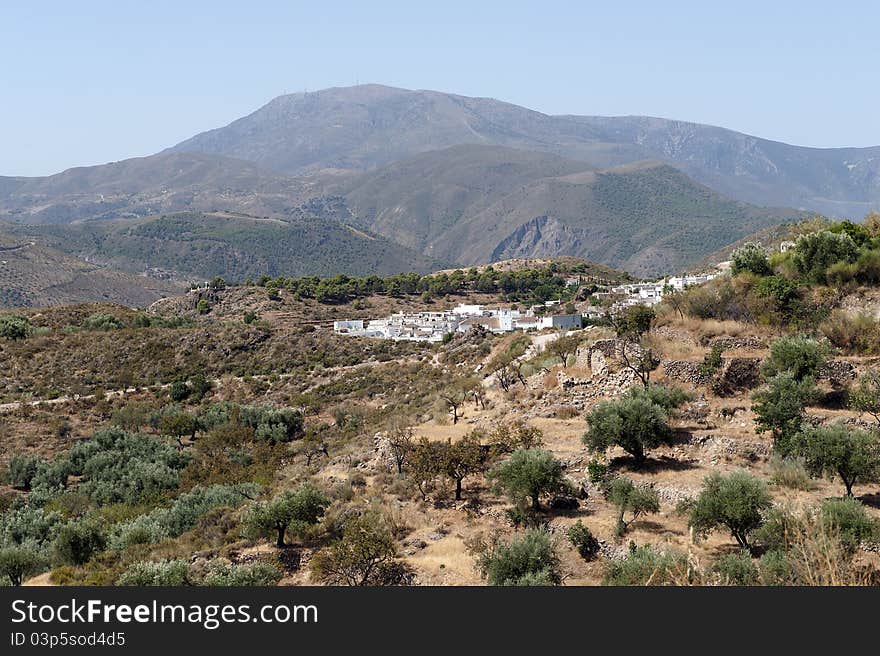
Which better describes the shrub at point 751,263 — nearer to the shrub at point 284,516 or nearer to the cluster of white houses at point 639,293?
the shrub at point 284,516

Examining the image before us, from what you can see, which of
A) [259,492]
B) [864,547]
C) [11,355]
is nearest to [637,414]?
[864,547]

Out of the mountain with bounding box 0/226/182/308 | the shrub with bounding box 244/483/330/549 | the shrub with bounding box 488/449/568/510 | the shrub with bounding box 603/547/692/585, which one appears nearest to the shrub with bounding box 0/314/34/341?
the shrub with bounding box 244/483/330/549

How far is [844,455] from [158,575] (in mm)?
11625

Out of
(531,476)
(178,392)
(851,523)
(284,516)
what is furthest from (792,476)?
(178,392)

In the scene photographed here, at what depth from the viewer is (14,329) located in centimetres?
4928

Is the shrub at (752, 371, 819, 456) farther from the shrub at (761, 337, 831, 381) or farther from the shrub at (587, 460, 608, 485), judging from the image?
the shrub at (587, 460, 608, 485)

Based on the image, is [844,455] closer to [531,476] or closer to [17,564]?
[531,476]

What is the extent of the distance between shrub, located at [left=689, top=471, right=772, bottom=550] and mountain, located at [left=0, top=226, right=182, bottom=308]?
4935 inches

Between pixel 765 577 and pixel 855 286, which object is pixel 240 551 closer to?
pixel 765 577

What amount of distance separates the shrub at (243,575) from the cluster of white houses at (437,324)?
4165cm

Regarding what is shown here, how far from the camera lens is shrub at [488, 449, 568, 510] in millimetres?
12500

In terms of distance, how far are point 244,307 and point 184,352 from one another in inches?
1088

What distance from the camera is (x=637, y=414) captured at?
13914 mm

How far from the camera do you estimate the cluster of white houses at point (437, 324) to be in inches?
2212
